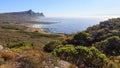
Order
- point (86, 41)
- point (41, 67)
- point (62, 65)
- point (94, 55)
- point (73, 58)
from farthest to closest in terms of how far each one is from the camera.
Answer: point (86, 41) → point (94, 55) → point (73, 58) → point (62, 65) → point (41, 67)

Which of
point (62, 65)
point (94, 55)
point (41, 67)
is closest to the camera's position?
point (41, 67)

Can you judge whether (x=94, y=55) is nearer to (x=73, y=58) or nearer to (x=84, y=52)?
(x=84, y=52)

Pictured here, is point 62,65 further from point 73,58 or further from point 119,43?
point 119,43

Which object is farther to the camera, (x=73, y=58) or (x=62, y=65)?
(x=73, y=58)

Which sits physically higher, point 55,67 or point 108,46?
point 55,67

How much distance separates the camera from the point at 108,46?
32.1m

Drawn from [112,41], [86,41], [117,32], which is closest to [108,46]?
[112,41]

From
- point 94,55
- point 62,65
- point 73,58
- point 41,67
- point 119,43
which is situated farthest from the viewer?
point 119,43

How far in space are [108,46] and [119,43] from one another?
1.44 meters

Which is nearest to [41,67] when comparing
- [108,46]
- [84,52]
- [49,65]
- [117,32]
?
[49,65]

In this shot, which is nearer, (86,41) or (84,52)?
(84,52)

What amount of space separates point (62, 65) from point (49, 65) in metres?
0.87

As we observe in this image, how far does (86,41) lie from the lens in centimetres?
3694

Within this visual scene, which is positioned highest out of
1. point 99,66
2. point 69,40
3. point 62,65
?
point 62,65
